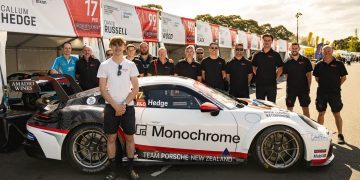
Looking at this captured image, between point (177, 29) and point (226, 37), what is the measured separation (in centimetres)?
735

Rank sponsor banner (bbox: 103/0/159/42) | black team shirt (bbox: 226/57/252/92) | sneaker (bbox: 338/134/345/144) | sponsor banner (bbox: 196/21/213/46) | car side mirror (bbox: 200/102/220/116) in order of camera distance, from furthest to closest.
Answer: sponsor banner (bbox: 196/21/213/46) < sponsor banner (bbox: 103/0/159/42) < black team shirt (bbox: 226/57/252/92) < sneaker (bbox: 338/134/345/144) < car side mirror (bbox: 200/102/220/116)

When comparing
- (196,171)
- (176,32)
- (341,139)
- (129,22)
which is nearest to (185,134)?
(196,171)

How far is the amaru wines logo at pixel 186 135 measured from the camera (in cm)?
455

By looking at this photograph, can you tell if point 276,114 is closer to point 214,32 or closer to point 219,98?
point 219,98

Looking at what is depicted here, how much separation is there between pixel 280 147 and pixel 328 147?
62cm

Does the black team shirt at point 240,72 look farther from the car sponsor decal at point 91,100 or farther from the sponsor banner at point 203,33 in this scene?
the sponsor banner at point 203,33

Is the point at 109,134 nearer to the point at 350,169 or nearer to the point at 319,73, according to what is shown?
the point at 350,169

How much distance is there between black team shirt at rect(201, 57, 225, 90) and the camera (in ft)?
22.6

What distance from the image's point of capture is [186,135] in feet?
15.0

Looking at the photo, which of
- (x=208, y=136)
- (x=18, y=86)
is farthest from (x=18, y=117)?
(x=208, y=136)

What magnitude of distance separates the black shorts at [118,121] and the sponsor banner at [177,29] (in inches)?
359

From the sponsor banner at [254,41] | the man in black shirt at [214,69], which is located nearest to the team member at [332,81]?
the man in black shirt at [214,69]

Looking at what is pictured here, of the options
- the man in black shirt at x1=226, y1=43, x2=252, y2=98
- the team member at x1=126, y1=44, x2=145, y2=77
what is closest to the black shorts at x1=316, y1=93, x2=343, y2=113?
the man in black shirt at x1=226, y1=43, x2=252, y2=98

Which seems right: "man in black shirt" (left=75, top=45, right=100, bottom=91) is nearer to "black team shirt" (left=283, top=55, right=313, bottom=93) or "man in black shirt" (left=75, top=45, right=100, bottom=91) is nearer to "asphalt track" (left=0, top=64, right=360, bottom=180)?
"asphalt track" (left=0, top=64, right=360, bottom=180)
